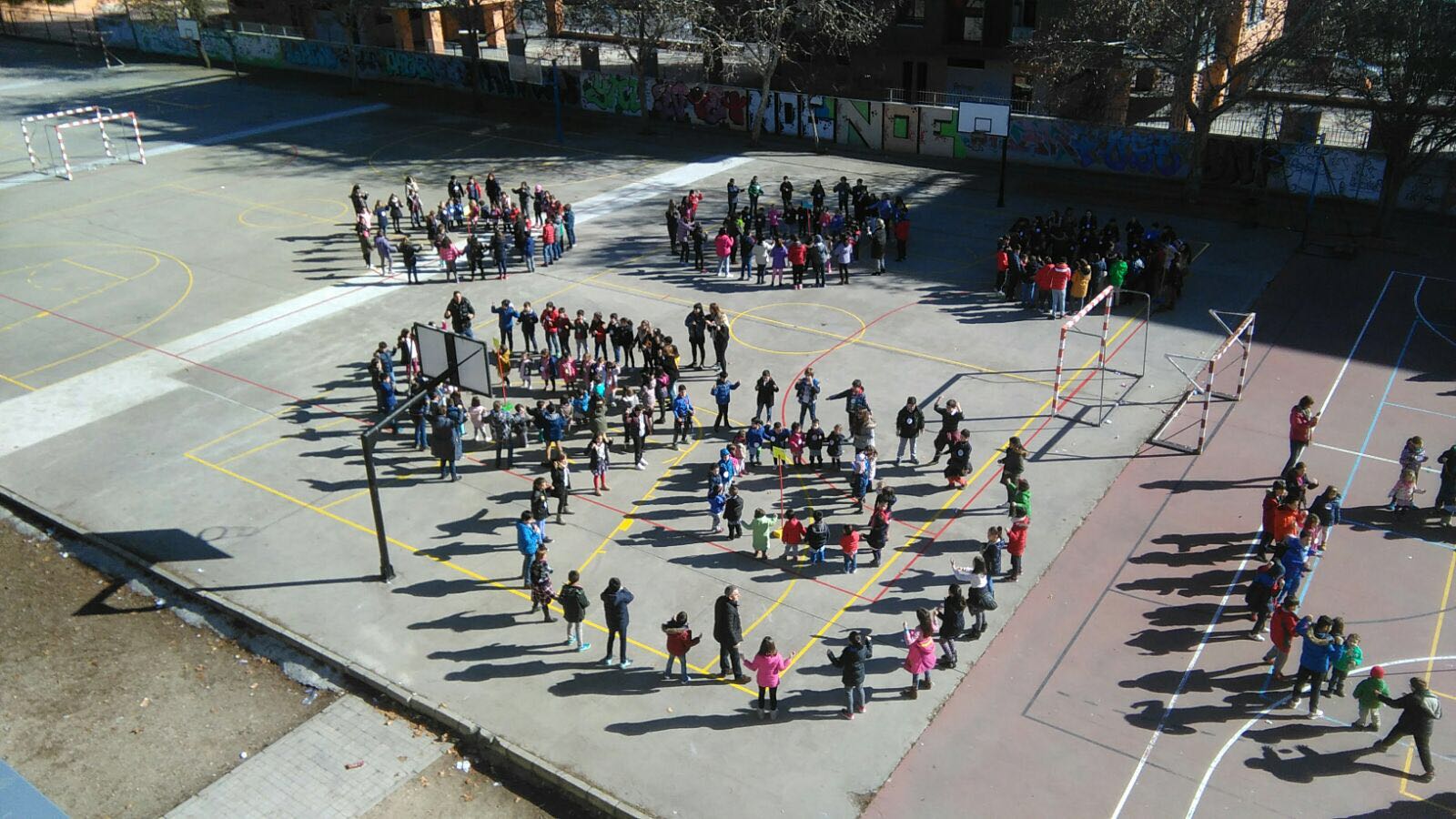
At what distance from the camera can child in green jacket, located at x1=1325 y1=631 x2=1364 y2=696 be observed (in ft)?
53.1

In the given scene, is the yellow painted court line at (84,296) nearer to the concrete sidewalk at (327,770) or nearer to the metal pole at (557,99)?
the metal pole at (557,99)

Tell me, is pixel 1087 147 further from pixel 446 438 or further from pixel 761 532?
pixel 446 438

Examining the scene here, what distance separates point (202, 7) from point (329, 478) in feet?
199

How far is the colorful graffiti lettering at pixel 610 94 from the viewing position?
5397 centimetres

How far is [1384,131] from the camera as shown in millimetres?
35844

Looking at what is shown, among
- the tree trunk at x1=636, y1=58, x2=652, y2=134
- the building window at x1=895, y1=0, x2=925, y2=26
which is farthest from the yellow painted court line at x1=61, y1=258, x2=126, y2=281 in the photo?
the building window at x1=895, y1=0, x2=925, y2=26

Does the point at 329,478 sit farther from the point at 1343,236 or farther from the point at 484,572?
the point at 1343,236

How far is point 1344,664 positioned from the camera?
1627 cm

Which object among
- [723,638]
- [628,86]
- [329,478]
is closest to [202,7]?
[628,86]

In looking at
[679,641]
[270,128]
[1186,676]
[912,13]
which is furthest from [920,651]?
[270,128]

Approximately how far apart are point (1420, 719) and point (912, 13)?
144 feet

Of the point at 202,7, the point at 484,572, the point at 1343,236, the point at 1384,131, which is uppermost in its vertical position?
the point at 202,7

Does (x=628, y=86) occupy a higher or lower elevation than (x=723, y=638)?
higher

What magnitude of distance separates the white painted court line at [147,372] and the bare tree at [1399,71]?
101 ft
